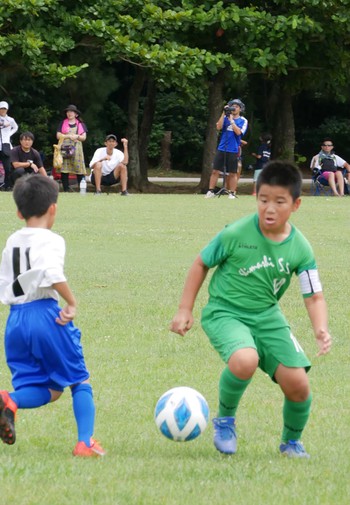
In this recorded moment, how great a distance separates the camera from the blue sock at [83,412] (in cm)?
536

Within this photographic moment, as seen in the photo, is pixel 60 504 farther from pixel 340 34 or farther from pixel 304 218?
pixel 340 34

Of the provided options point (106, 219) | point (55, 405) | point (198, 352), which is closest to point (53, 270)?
point (55, 405)

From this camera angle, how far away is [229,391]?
5496 mm

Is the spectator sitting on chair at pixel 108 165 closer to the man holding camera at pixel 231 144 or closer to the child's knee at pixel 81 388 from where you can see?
the man holding camera at pixel 231 144

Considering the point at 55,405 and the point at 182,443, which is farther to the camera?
the point at 55,405

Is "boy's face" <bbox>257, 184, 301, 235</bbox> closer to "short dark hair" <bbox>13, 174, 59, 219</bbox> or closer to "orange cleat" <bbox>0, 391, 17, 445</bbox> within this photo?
"short dark hair" <bbox>13, 174, 59, 219</bbox>

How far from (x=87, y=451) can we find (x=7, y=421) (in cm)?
43

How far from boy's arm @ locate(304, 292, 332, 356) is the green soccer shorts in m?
0.13

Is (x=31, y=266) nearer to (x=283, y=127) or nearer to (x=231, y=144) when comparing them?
(x=231, y=144)

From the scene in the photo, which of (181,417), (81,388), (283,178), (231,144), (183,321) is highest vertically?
(283,178)

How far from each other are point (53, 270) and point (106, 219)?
1268 centimetres

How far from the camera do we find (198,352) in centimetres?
819

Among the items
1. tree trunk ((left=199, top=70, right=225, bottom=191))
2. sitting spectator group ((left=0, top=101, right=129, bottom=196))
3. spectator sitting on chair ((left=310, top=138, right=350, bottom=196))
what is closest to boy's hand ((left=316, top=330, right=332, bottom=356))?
sitting spectator group ((left=0, top=101, right=129, bottom=196))

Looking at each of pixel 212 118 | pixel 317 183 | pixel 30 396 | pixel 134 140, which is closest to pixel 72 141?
pixel 212 118
